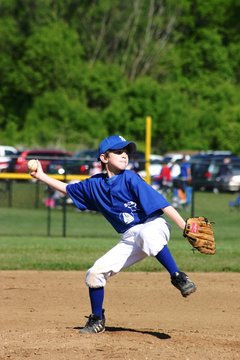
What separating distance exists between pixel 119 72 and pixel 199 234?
4647 cm

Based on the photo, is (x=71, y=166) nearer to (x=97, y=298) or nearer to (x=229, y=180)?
(x=229, y=180)

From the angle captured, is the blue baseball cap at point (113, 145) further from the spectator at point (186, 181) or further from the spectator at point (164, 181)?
the spectator at point (164, 181)

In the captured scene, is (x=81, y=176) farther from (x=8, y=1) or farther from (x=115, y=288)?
(x=8, y=1)

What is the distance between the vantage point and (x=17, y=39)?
2110 inches

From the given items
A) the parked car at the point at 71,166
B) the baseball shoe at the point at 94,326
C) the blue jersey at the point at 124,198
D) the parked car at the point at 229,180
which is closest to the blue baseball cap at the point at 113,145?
the blue jersey at the point at 124,198

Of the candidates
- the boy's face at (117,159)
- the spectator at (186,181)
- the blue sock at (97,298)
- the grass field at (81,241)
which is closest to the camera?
the boy's face at (117,159)

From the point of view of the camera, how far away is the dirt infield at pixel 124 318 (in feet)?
24.1

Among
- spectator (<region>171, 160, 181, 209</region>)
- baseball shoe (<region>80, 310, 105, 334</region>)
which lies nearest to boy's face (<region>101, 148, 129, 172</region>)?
baseball shoe (<region>80, 310, 105, 334</region>)

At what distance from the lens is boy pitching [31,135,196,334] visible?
765 centimetres

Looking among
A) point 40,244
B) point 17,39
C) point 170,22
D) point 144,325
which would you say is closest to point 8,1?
point 17,39

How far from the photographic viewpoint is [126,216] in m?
7.79

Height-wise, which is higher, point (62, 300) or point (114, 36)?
point (114, 36)

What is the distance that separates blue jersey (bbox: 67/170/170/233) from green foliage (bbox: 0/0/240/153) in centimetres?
Result: 3799

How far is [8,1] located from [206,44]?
12576mm
